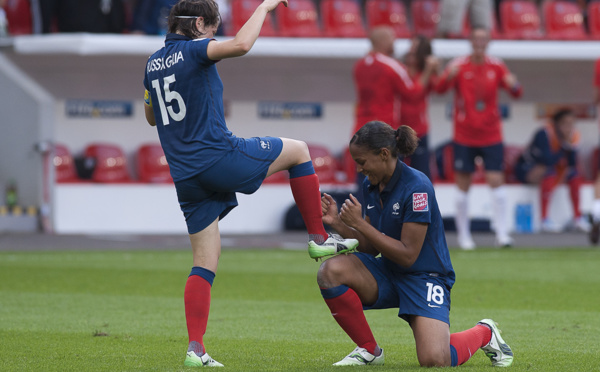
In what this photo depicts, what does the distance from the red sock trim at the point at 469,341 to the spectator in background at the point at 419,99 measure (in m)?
6.59

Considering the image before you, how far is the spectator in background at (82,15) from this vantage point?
1546cm

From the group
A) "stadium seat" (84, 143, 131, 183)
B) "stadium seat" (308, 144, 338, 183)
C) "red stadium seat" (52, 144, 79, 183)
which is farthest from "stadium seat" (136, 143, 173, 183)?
"stadium seat" (308, 144, 338, 183)

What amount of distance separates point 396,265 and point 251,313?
239cm

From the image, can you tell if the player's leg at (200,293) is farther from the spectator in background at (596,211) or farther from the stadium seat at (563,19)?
the stadium seat at (563,19)

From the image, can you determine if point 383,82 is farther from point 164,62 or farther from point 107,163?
point 164,62

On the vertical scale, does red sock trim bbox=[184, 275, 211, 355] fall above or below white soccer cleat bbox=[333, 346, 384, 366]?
above

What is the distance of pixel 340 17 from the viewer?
17422 millimetres

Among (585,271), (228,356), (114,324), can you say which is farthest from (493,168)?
(228,356)

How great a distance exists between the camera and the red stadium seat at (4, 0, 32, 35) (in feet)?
53.4

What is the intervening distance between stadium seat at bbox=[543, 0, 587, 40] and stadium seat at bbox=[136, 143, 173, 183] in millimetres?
7032

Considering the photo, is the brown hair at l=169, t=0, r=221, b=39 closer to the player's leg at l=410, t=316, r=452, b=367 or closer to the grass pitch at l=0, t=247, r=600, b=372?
the grass pitch at l=0, t=247, r=600, b=372

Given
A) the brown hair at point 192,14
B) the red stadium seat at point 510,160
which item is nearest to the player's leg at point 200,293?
the brown hair at point 192,14

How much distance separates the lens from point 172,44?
197 inches

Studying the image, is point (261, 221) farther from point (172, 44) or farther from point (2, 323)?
point (172, 44)
